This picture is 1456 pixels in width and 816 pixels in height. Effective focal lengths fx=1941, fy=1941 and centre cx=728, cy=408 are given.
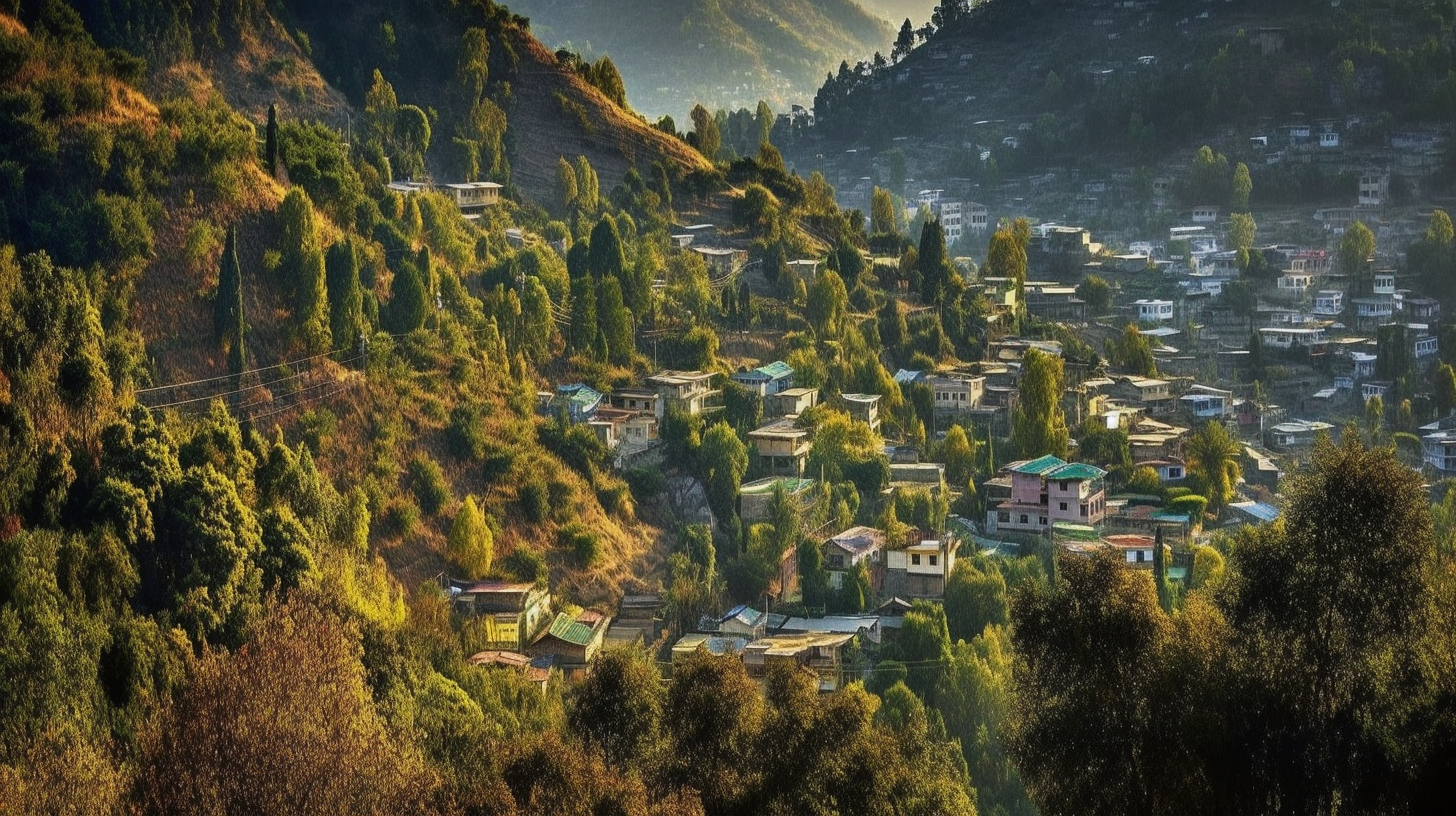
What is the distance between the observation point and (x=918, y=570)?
24141mm

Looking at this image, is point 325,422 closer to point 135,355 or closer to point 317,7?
point 135,355

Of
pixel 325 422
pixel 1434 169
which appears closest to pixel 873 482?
pixel 325 422

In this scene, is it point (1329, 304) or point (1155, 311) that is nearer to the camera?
point (1155, 311)

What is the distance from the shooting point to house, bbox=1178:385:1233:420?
109 feet

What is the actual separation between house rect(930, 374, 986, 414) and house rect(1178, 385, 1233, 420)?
165 inches

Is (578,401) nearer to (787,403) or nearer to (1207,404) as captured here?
(787,403)

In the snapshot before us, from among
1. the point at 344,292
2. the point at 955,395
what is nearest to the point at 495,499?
the point at 344,292

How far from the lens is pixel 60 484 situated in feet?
59.3

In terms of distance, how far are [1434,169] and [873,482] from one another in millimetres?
31533

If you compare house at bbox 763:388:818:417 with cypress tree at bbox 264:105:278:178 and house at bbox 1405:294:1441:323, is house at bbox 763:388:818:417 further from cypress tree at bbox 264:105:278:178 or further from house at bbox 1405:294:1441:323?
house at bbox 1405:294:1441:323

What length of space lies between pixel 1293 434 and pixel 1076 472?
9.06m

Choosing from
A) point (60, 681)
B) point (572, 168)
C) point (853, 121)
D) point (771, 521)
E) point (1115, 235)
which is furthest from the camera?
point (853, 121)

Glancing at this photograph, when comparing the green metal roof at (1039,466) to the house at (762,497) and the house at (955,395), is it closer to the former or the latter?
the house at (762,497)

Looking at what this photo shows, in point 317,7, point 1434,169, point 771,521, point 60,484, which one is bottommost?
point 771,521
